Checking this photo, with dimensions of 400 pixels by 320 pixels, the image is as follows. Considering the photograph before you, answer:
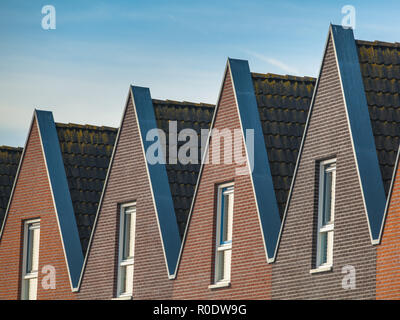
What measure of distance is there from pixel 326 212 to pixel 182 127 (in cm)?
748

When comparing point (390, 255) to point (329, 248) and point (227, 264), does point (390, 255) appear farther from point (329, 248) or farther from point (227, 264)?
point (227, 264)

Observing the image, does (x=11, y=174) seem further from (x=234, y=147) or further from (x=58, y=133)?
(x=234, y=147)

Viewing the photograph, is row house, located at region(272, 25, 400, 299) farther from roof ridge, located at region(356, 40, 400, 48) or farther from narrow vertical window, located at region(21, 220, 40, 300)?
narrow vertical window, located at region(21, 220, 40, 300)

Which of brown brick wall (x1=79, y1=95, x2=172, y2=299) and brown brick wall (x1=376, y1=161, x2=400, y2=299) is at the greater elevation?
brown brick wall (x1=79, y1=95, x2=172, y2=299)

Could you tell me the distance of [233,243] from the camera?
31281 millimetres

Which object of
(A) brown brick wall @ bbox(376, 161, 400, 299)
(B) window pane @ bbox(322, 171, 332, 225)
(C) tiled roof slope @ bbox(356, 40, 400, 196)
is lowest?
(A) brown brick wall @ bbox(376, 161, 400, 299)

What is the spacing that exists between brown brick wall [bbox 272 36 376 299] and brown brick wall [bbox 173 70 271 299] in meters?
0.81

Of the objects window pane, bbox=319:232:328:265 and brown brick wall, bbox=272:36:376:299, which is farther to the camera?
window pane, bbox=319:232:328:265

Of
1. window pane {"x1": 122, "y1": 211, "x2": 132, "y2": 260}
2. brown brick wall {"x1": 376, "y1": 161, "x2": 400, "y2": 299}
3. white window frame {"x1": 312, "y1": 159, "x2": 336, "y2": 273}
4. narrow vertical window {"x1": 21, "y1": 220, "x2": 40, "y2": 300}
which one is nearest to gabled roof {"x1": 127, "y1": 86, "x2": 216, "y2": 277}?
window pane {"x1": 122, "y1": 211, "x2": 132, "y2": 260}

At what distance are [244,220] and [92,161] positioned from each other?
332 inches

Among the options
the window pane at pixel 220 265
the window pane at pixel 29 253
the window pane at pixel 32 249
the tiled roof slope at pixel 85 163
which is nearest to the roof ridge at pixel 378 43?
the window pane at pixel 220 265

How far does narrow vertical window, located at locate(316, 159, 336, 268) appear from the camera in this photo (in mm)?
28734

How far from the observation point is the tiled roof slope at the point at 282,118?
103 feet

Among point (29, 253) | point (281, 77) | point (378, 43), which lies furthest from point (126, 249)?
point (378, 43)
